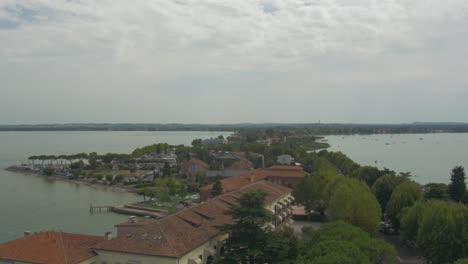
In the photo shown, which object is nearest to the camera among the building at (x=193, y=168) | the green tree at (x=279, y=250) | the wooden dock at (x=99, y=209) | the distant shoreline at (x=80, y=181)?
the green tree at (x=279, y=250)

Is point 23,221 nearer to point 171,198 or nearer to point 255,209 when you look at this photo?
point 171,198

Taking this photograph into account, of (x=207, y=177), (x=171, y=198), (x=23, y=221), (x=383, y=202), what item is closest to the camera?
(x=383, y=202)

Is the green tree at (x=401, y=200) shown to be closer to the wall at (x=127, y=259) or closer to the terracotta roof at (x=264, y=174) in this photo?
the terracotta roof at (x=264, y=174)

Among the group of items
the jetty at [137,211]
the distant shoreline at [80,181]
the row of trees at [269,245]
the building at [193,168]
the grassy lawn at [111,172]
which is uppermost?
the row of trees at [269,245]

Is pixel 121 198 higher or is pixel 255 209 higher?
pixel 255 209

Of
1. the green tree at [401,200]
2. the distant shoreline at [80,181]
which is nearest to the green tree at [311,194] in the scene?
the green tree at [401,200]

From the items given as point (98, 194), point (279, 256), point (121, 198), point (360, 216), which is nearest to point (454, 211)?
point (360, 216)

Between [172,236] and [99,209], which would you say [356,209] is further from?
[99,209]
